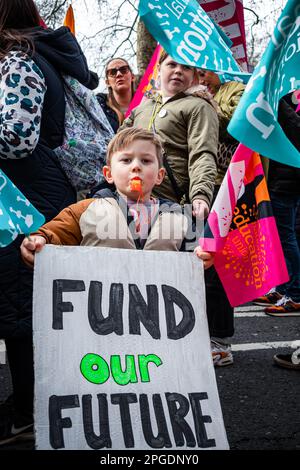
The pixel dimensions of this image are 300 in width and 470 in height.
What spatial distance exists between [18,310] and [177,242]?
674 mm

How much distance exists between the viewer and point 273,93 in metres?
1.91

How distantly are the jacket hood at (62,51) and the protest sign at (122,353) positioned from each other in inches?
36.8

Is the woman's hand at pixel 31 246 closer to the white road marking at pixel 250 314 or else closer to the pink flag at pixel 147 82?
the pink flag at pixel 147 82

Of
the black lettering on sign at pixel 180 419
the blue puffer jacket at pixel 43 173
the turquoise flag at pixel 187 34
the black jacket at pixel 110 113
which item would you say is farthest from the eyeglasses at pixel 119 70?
the black lettering on sign at pixel 180 419

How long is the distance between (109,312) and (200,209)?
718 millimetres

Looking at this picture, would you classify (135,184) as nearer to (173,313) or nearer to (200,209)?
(200,209)

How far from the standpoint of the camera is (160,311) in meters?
2.04

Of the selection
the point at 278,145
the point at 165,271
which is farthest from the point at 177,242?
the point at 278,145

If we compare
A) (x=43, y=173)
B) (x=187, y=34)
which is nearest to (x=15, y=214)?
(x=43, y=173)

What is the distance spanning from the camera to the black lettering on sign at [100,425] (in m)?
1.82

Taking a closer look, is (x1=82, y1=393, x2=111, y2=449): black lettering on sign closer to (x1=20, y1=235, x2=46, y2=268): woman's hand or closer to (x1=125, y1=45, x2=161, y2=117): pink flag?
(x1=20, y1=235, x2=46, y2=268): woman's hand

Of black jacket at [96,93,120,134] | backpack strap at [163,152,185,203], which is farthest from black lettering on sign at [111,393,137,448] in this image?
black jacket at [96,93,120,134]

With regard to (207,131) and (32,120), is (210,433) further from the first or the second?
(207,131)
